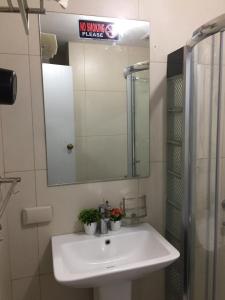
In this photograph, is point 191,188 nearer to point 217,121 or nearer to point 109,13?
point 217,121

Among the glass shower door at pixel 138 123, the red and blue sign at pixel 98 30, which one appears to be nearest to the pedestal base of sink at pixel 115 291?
the glass shower door at pixel 138 123

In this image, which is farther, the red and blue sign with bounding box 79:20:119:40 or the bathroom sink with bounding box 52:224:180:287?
the red and blue sign with bounding box 79:20:119:40

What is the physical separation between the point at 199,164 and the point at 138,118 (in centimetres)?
45

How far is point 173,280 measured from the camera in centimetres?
167

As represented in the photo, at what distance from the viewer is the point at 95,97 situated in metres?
1.52

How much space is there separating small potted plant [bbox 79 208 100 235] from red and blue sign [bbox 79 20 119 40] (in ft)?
3.18

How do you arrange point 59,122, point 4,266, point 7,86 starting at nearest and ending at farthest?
point 7,86 → point 4,266 → point 59,122

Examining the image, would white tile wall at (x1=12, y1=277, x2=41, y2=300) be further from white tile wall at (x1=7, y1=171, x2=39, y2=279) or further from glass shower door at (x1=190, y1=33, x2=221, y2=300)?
glass shower door at (x1=190, y1=33, x2=221, y2=300)

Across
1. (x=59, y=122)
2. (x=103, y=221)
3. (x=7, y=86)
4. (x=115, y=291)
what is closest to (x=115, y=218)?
(x=103, y=221)

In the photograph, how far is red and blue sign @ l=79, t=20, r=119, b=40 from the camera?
1.45 metres

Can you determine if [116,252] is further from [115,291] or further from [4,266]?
[4,266]

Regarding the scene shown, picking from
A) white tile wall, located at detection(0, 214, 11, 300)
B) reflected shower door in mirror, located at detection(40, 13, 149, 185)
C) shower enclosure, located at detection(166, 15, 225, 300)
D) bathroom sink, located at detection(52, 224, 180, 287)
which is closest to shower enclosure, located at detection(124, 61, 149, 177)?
reflected shower door in mirror, located at detection(40, 13, 149, 185)

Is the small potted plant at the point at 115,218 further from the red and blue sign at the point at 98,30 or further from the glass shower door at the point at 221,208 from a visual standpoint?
the red and blue sign at the point at 98,30

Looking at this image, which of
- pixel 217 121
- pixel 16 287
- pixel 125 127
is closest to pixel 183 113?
pixel 217 121
